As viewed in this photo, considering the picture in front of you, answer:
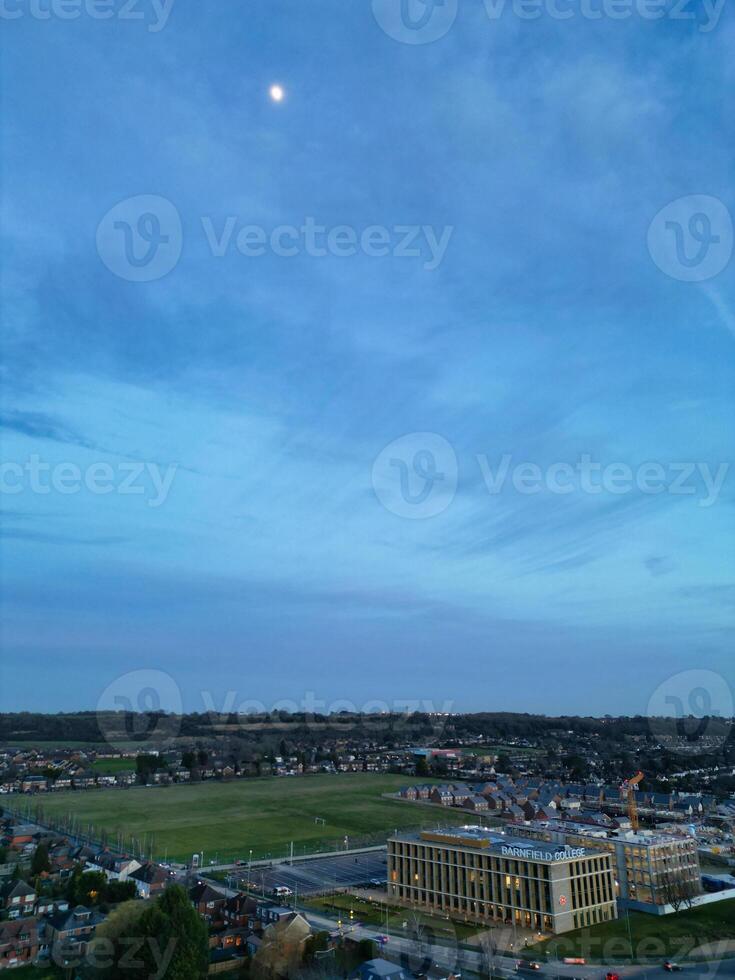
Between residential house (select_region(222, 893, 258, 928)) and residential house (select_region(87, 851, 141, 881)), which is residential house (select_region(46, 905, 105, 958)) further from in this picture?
residential house (select_region(87, 851, 141, 881))

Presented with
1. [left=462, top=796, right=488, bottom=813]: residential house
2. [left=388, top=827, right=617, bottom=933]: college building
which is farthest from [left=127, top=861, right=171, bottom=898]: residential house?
[left=462, top=796, right=488, bottom=813]: residential house

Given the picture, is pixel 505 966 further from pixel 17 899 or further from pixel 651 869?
pixel 17 899

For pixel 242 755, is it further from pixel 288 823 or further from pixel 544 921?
pixel 544 921

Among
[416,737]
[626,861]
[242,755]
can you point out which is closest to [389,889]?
[626,861]

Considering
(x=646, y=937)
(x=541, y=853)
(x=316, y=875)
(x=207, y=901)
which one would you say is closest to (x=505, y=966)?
(x=541, y=853)

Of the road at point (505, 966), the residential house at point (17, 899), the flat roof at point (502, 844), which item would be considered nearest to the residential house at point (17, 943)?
the residential house at point (17, 899)

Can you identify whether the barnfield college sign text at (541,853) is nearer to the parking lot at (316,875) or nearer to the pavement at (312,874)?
the parking lot at (316,875)

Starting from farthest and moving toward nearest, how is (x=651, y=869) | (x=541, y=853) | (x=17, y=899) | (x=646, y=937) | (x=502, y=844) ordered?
(x=651, y=869)
(x=502, y=844)
(x=17, y=899)
(x=541, y=853)
(x=646, y=937)
